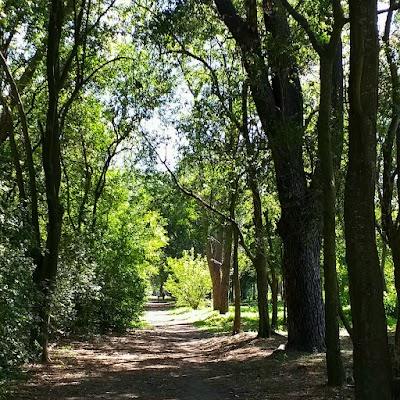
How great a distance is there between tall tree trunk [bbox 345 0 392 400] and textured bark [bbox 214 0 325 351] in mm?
5237

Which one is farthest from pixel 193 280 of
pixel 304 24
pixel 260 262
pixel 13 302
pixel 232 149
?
pixel 304 24

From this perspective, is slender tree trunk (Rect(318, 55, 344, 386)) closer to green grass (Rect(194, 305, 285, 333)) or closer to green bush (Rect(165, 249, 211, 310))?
green grass (Rect(194, 305, 285, 333))

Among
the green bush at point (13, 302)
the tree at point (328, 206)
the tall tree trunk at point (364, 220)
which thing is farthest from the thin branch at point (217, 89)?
the tall tree trunk at point (364, 220)

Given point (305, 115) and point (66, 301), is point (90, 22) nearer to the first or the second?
point (305, 115)

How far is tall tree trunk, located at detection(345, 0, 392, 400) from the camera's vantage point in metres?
5.53

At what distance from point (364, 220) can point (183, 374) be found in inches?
299

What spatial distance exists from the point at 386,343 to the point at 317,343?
675 cm

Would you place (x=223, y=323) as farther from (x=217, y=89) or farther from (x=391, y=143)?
(x=391, y=143)

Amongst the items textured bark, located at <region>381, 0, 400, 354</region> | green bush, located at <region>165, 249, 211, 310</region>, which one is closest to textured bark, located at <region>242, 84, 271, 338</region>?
textured bark, located at <region>381, 0, 400, 354</region>

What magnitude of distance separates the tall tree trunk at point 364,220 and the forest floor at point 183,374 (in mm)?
2337

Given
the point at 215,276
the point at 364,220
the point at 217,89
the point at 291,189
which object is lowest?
the point at 215,276

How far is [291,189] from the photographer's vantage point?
11.7m

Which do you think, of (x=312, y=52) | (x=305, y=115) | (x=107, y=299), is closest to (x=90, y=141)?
(x=107, y=299)

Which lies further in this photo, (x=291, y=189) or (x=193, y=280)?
(x=193, y=280)
